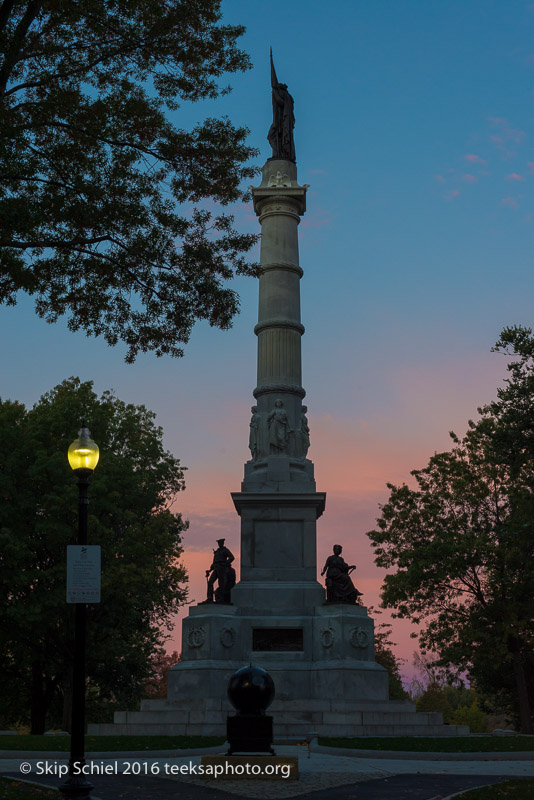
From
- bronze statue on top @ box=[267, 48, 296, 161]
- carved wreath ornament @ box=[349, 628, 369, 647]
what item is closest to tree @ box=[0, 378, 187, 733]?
carved wreath ornament @ box=[349, 628, 369, 647]

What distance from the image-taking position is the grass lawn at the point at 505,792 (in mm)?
11193

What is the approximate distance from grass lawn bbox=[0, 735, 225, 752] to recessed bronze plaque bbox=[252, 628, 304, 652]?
5.89 metres

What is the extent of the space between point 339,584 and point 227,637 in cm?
386

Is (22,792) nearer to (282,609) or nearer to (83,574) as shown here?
(83,574)

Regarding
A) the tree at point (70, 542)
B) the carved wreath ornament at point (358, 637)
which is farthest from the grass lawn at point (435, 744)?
the tree at point (70, 542)

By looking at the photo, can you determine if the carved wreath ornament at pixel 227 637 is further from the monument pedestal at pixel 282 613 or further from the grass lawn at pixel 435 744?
the grass lawn at pixel 435 744

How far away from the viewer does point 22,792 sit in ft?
37.1

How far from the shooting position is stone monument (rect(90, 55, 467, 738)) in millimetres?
23922

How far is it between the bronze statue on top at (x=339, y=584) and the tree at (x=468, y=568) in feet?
32.4

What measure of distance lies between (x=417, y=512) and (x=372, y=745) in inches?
946

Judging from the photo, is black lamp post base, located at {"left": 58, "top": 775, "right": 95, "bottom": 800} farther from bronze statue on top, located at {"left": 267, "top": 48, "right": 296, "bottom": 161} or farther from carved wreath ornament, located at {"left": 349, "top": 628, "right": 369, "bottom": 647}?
bronze statue on top, located at {"left": 267, "top": 48, "right": 296, "bottom": 161}

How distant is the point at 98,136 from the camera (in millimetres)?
14938

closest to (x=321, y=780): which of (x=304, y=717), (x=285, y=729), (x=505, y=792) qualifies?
(x=505, y=792)

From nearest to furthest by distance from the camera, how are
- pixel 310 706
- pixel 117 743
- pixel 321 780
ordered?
pixel 321 780 < pixel 117 743 < pixel 310 706
